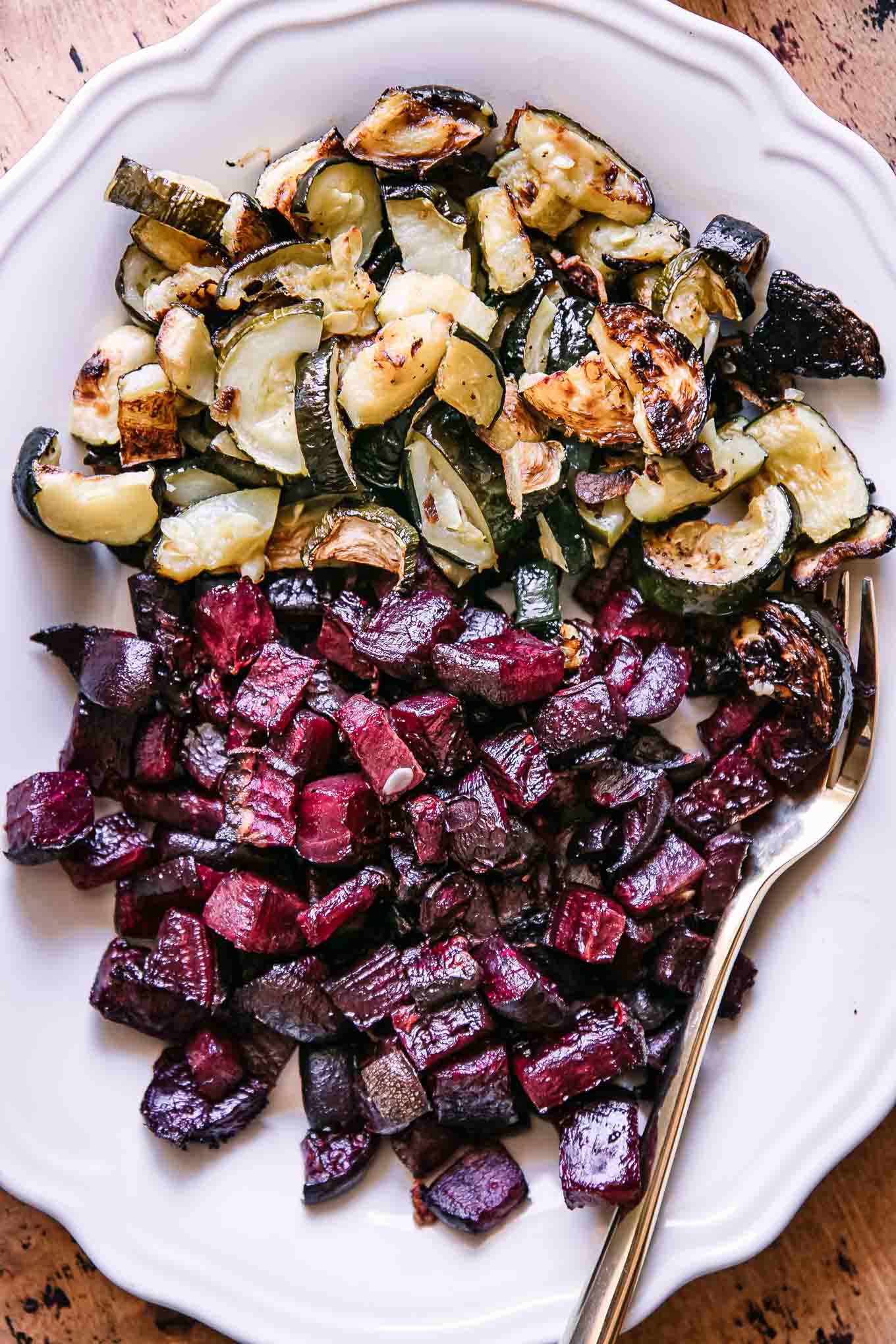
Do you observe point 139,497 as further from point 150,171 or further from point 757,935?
point 757,935

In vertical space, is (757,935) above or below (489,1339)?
above

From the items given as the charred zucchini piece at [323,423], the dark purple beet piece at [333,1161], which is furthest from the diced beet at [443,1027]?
the charred zucchini piece at [323,423]

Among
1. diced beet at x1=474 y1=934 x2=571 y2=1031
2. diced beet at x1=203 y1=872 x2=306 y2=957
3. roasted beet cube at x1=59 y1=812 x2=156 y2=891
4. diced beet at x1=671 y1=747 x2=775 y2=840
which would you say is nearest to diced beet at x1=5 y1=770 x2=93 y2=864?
roasted beet cube at x1=59 y1=812 x2=156 y2=891

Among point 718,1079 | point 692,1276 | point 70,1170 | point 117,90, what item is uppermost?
point 117,90

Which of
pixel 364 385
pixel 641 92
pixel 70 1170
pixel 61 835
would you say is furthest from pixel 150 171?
pixel 70 1170

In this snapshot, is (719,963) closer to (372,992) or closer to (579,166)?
(372,992)

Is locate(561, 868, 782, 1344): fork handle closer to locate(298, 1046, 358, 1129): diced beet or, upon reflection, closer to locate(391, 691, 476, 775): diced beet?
locate(298, 1046, 358, 1129): diced beet
